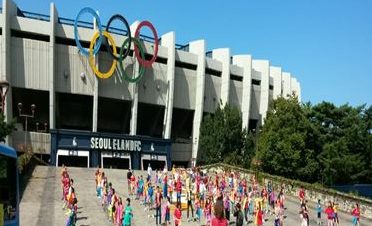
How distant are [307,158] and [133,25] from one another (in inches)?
1015

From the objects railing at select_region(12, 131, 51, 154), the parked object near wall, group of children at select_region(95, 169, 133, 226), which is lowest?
the parked object near wall

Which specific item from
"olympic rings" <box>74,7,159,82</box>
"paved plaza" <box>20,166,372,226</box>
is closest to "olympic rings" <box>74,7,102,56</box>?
"olympic rings" <box>74,7,159,82</box>

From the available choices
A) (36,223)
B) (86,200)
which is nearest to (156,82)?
(86,200)

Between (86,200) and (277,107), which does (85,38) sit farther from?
(86,200)

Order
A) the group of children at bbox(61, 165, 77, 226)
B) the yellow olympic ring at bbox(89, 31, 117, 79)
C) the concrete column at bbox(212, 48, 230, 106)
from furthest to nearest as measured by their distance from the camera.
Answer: the concrete column at bbox(212, 48, 230, 106), the yellow olympic ring at bbox(89, 31, 117, 79), the group of children at bbox(61, 165, 77, 226)

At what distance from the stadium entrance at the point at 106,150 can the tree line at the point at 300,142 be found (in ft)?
19.8

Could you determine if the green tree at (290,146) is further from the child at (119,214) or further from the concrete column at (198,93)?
the child at (119,214)

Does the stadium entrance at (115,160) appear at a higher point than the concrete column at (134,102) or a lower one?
lower

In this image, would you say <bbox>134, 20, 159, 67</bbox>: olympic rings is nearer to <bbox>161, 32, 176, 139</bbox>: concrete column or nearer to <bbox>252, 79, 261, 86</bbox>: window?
<bbox>161, 32, 176, 139</bbox>: concrete column

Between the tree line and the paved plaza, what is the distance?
10.3m

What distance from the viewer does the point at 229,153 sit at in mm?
66625

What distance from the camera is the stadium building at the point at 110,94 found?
190 feet

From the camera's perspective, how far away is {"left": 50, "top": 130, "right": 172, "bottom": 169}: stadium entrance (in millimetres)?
58594

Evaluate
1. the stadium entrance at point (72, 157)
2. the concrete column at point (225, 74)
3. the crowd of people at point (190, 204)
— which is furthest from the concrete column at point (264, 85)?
the crowd of people at point (190, 204)
